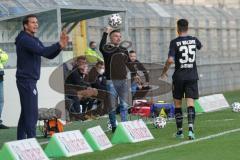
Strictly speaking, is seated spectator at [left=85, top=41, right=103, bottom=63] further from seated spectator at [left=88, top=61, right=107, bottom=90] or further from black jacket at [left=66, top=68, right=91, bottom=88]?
black jacket at [left=66, top=68, right=91, bottom=88]

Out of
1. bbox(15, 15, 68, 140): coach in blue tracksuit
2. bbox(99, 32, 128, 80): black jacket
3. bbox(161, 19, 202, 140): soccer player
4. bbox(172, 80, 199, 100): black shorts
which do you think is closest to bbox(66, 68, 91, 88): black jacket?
bbox(99, 32, 128, 80): black jacket

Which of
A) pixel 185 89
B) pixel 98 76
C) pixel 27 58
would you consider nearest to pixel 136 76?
pixel 98 76

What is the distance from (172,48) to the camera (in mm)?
12891

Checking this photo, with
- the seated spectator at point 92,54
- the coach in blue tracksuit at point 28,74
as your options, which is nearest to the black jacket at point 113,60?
the coach in blue tracksuit at point 28,74

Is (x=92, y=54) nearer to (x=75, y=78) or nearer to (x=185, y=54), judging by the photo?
(x=75, y=78)

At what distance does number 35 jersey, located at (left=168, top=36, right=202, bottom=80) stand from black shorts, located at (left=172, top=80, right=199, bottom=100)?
88mm

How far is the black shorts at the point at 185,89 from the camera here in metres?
12.9

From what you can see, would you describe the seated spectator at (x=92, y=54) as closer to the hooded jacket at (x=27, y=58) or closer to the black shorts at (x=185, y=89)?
the black shorts at (x=185, y=89)

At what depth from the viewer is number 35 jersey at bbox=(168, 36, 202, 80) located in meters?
12.9

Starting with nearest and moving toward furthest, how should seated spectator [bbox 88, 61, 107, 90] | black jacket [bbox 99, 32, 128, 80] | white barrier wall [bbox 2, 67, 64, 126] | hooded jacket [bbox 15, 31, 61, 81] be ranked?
hooded jacket [bbox 15, 31, 61, 81], black jacket [bbox 99, 32, 128, 80], white barrier wall [bbox 2, 67, 64, 126], seated spectator [bbox 88, 61, 107, 90]

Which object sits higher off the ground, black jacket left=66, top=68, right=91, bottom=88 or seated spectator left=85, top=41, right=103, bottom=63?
seated spectator left=85, top=41, right=103, bottom=63

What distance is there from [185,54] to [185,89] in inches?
22.9

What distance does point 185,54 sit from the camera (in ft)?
42.3

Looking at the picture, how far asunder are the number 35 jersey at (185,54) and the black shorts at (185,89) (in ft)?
0.29
